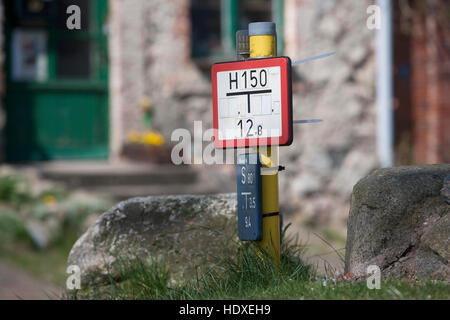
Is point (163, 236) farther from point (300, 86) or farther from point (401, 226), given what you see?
point (300, 86)

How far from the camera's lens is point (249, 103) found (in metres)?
3.20

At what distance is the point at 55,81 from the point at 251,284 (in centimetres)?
551

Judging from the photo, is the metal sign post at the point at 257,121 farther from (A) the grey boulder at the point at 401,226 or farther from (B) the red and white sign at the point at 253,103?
(A) the grey boulder at the point at 401,226

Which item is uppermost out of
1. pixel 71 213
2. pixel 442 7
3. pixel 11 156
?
pixel 442 7

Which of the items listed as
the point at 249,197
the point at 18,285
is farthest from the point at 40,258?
the point at 249,197

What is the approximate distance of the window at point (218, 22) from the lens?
8102 mm
